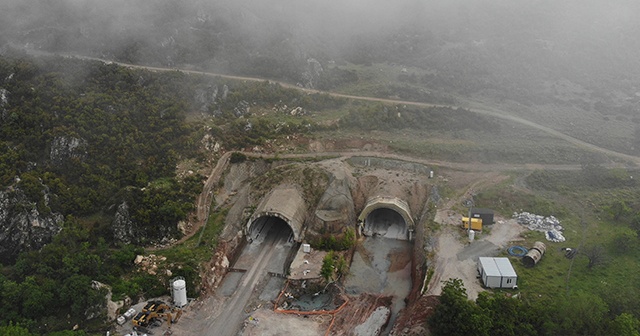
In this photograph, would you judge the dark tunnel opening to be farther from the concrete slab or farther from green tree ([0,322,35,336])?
green tree ([0,322,35,336])

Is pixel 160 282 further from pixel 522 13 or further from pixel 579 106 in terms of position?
pixel 522 13

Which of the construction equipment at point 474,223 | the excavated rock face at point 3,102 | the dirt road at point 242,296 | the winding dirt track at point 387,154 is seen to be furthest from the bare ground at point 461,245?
the excavated rock face at point 3,102

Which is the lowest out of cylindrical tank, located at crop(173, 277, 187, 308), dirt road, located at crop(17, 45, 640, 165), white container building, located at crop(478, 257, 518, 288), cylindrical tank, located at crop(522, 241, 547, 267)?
cylindrical tank, located at crop(173, 277, 187, 308)

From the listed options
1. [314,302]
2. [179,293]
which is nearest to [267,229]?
[314,302]

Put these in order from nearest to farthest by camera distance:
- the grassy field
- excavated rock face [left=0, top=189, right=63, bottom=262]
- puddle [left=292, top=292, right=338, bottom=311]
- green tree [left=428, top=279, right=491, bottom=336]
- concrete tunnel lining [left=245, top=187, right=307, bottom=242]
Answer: green tree [left=428, top=279, right=491, bottom=336]
the grassy field
puddle [left=292, top=292, right=338, bottom=311]
excavated rock face [left=0, top=189, right=63, bottom=262]
concrete tunnel lining [left=245, top=187, right=307, bottom=242]

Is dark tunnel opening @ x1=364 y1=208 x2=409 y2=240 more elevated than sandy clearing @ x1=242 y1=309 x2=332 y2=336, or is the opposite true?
dark tunnel opening @ x1=364 y1=208 x2=409 y2=240

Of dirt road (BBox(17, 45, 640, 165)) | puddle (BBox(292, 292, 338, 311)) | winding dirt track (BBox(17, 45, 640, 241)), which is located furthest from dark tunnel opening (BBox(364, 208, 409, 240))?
dirt road (BBox(17, 45, 640, 165))

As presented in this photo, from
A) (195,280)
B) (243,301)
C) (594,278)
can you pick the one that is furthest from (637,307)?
(195,280)
